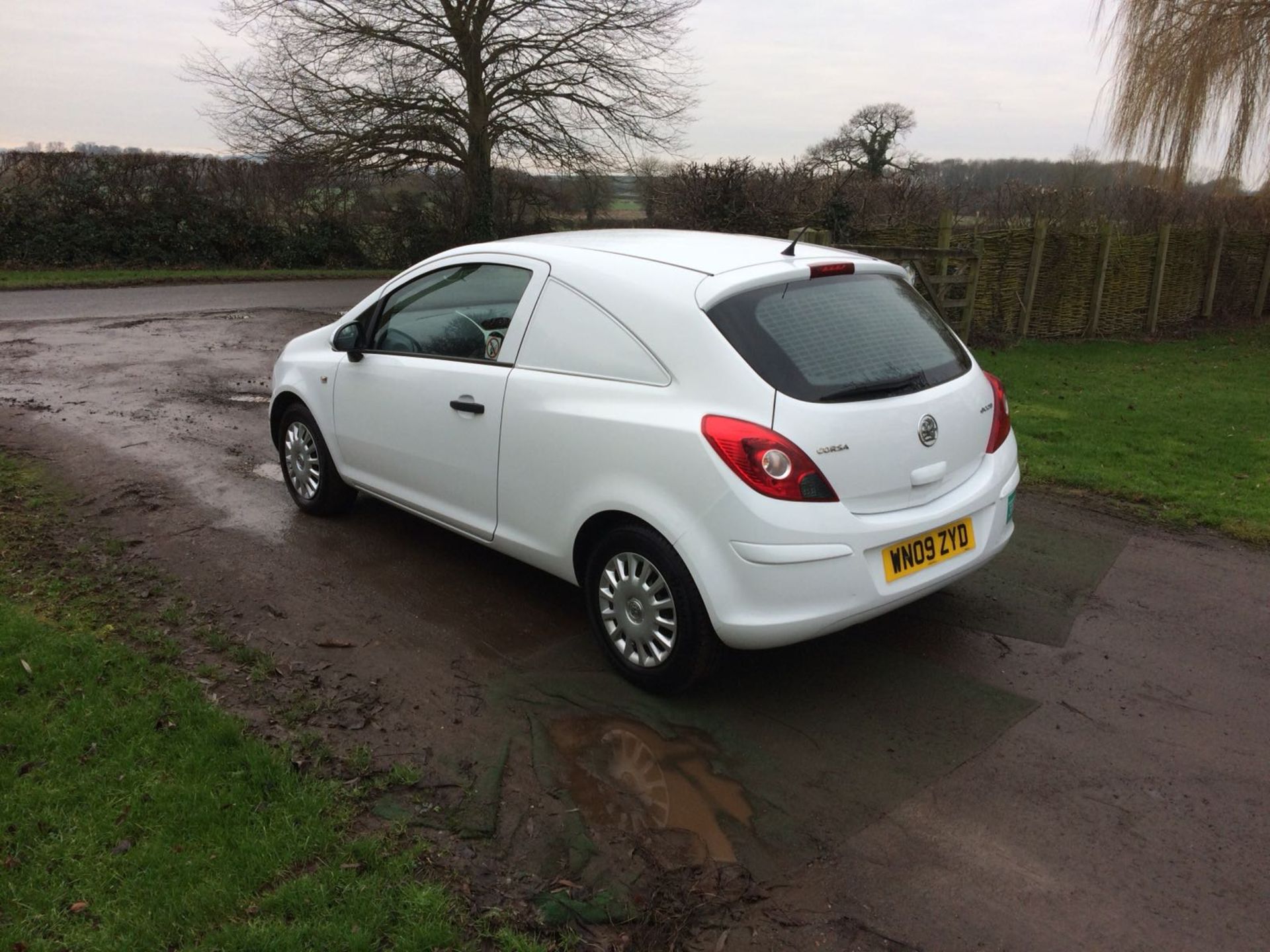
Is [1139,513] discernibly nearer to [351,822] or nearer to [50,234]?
[351,822]

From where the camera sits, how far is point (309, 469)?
5.88 meters

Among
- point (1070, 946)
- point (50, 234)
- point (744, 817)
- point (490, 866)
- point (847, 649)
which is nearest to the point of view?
point (1070, 946)

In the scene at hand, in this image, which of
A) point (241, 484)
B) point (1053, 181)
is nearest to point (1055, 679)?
point (241, 484)

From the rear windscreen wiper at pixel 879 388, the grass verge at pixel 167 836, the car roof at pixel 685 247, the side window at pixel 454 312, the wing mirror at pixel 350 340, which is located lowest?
the grass verge at pixel 167 836

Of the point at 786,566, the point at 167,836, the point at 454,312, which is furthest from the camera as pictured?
the point at 454,312

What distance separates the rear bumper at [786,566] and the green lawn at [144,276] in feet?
63.9

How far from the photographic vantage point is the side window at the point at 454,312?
4.48 metres

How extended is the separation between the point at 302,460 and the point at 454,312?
1.76 m

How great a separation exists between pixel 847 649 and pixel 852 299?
5.10 ft

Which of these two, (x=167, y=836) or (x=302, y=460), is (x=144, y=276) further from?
(x=167, y=836)

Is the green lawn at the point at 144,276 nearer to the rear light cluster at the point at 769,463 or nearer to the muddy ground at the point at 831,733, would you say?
the muddy ground at the point at 831,733

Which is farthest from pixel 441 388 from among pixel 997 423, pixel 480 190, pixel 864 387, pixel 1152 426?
pixel 480 190

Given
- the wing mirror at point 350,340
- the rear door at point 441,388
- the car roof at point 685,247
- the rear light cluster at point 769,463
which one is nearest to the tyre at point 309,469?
the rear door at point 441,388

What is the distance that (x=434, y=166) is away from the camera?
2455cm
